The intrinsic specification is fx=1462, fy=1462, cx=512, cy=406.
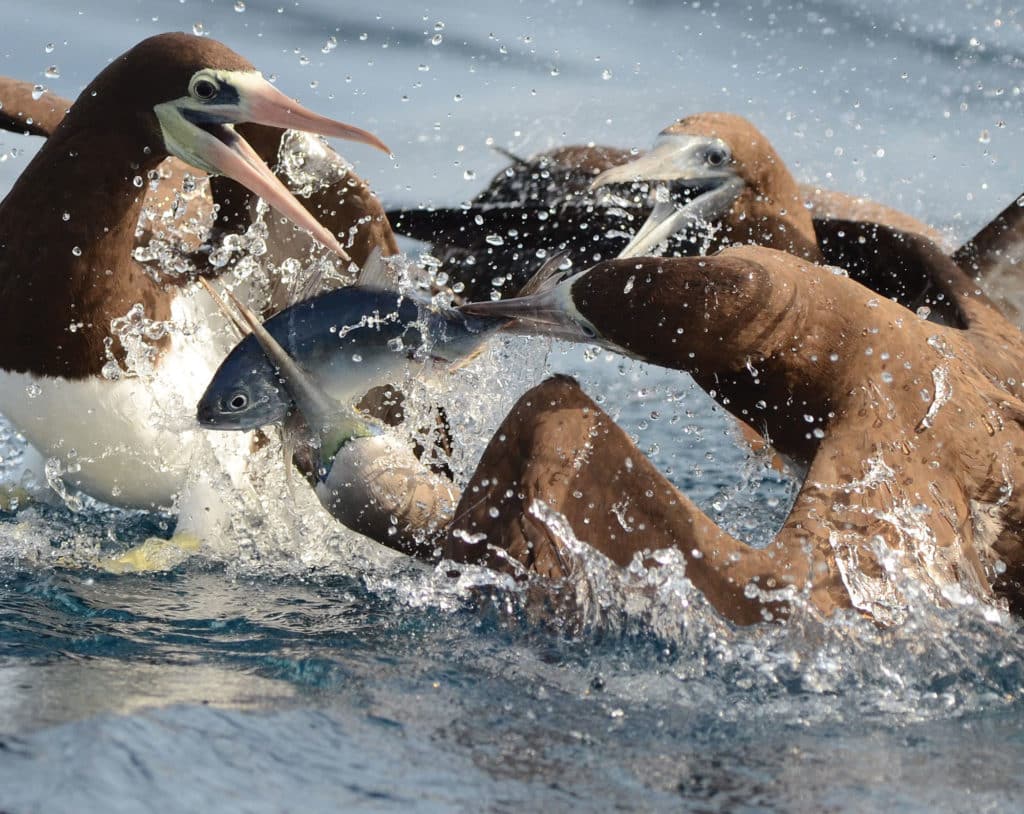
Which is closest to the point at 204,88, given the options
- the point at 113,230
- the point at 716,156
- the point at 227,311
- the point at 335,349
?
the point at 113,230

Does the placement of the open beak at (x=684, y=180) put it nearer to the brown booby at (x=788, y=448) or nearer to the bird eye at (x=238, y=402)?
the brown booby at (x=788, y=448)

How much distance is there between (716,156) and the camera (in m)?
5.38

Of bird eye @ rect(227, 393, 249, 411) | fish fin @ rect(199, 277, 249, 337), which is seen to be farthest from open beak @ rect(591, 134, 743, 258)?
bird eye @ rect(227, 393, 249, 411)

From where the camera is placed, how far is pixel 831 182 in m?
9.09

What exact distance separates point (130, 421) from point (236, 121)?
37.4 inches

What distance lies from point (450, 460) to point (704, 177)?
1.52m

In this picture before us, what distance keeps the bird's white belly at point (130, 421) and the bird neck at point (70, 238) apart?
0.14m

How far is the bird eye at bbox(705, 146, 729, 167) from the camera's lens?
5.36 meters

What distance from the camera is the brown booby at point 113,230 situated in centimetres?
411

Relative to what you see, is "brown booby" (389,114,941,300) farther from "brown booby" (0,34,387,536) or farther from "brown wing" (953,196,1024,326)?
"brown booby" (0,34,387,536)

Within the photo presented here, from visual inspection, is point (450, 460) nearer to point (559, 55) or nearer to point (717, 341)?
point (717, 341)

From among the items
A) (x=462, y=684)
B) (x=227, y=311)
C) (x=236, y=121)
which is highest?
(x=236, y=121)

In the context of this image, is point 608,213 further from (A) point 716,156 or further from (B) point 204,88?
(B) point 204,88

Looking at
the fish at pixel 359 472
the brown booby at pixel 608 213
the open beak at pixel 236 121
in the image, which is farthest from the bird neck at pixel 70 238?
the brown booby at pixel 608 213
